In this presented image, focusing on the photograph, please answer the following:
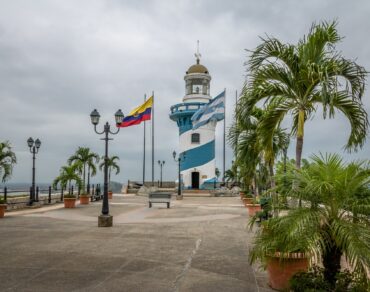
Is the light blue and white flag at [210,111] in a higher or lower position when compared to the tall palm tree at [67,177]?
higher

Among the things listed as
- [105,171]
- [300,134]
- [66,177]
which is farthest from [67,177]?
[300,134]

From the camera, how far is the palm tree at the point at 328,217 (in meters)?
4.46

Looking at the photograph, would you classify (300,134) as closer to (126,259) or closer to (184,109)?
(126,259)

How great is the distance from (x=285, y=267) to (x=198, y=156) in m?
36.0

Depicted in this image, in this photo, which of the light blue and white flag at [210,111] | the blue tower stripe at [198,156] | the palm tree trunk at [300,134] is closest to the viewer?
the palm tree trunk at [300,134]

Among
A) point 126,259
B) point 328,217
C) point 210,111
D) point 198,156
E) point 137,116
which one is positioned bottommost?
point 126,259

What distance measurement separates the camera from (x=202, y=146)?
42.0 metres

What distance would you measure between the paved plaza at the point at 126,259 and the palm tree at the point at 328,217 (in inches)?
59.4

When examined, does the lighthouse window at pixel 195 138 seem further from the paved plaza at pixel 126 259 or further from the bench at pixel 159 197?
the paved plaza at pixel 126 259

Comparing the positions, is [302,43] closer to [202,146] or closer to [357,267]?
[357,267]

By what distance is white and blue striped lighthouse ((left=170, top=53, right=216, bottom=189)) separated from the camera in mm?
40691

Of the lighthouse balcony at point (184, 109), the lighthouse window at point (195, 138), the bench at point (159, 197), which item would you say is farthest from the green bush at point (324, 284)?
the lighthouse window at point (195, 138)

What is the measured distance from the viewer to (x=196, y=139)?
139 feet

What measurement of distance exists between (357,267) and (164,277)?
3.47m
